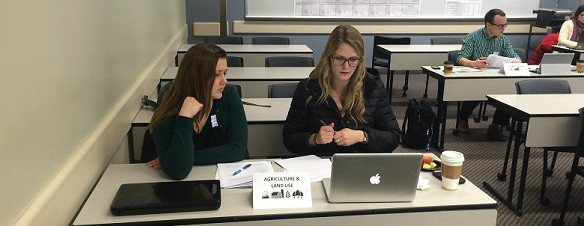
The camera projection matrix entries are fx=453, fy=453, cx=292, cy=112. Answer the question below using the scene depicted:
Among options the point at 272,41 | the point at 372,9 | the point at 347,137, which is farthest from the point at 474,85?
the point at 372,9

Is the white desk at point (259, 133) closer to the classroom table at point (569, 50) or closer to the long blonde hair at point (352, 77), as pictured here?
the long blonde hair at point (352, 77)

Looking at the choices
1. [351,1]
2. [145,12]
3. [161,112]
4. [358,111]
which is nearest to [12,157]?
[161,112]

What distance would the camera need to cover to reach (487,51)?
4.48 metres

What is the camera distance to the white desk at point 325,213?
1.45 m

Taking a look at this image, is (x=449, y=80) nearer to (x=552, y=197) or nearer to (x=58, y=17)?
(x=552, y=197)

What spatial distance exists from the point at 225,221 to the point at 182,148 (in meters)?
0.40

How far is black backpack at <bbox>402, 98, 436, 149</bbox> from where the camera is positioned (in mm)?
4020

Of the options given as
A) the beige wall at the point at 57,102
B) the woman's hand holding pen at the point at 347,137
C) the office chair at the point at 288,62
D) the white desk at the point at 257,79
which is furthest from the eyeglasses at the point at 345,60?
the office chair at the point at 288,62

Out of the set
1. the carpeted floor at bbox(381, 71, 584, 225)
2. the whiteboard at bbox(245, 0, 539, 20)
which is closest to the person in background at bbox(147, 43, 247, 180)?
the carpeted floor at bbox(381, 71, 584, 225)

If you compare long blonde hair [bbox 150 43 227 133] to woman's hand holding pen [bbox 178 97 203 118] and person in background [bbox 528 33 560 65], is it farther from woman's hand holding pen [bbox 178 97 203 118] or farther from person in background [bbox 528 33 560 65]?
person in background [bbox 528 33 560 65]

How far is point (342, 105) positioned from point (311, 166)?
0.42 meters

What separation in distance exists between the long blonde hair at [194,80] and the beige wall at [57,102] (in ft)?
1.00

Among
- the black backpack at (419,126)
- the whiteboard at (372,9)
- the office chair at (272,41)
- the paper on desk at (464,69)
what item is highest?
the whiteboard at (372,9)

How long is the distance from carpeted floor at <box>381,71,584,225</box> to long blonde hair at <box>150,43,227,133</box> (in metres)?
2.04
